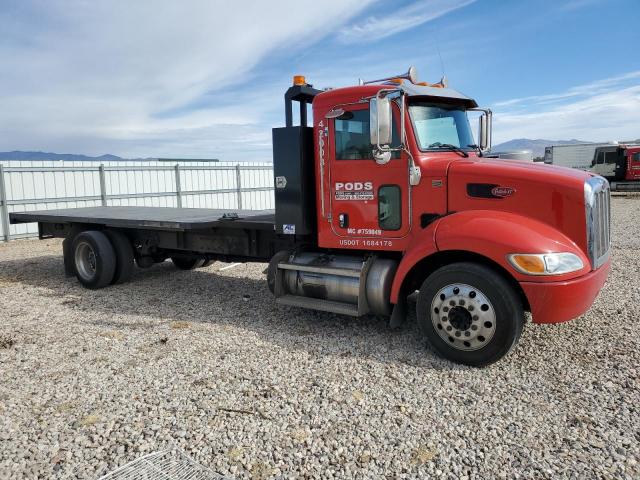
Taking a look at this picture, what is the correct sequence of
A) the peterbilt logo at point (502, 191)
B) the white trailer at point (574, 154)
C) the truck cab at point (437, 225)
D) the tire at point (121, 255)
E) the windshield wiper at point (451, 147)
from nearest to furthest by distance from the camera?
the truck cab at point (437, 225)
the peterbilt logo at point (502, 191)
the windshield wiper at point (451, 147)
the tire at point (121, 255)
the white trailer at point (574, 154)

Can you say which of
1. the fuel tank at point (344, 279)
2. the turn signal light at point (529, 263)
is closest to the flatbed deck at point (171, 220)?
the fuel tank at point (344, 279)

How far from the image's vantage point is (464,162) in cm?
467

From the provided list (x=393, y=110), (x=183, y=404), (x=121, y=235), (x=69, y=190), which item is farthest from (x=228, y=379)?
(x=69, y=190)

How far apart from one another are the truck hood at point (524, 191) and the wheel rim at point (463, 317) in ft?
2.62

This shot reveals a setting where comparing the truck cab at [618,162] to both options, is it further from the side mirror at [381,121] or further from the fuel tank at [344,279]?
the side mirror at [381,121]

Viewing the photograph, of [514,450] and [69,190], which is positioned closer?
[514,450]

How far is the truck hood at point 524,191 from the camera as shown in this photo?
4.18m

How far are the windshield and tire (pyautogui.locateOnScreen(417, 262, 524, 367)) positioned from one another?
4.27 feet

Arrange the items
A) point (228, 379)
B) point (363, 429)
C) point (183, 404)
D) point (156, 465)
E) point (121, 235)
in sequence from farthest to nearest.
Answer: point (121, 235) → point (228, 379) → point (183, 404) → point (363, 429) → point (156, 465)

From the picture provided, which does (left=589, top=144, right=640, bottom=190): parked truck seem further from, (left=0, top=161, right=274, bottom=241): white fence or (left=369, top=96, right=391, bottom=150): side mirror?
(left=369, top=96, right=391, bottom=150): side mirror

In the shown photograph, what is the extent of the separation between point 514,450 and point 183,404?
2362mm

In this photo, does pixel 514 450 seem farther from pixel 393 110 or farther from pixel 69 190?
pixel 69 190

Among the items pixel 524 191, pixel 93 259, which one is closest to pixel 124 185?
pixel 93 259

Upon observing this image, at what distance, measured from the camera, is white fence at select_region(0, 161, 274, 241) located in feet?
45.0
